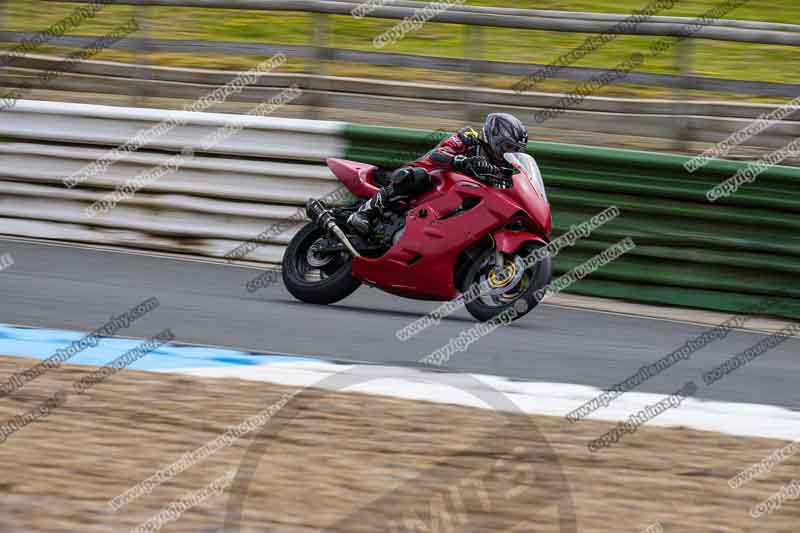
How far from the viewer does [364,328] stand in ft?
29.5

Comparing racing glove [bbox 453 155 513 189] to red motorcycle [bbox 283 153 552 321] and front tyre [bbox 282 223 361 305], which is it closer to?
red motorcycle [bbox 283 153 552 321]

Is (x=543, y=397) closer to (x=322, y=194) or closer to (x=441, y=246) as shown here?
(x=441, y=246)

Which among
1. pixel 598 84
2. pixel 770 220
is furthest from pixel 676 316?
pixel 598 84

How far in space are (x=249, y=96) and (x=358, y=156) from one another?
1461mm

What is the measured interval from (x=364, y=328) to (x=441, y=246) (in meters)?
0.87

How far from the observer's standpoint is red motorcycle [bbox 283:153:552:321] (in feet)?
30.4

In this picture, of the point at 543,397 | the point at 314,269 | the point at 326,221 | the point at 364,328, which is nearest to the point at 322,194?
the point at 314,269

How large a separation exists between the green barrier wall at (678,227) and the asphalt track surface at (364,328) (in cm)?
58

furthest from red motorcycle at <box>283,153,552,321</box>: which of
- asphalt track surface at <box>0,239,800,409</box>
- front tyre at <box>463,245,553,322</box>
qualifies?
asphalt track surface at <box>0,239,800,409</box>

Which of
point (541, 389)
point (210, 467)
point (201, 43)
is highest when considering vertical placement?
point (201, 43)

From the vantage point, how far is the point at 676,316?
34.2 ft

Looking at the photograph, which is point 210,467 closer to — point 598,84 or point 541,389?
point 541,389

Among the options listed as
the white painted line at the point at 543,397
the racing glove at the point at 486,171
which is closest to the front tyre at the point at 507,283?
the racing glove at the point at 486,171

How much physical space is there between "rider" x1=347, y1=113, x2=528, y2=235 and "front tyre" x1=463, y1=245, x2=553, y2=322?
54 centimetres
